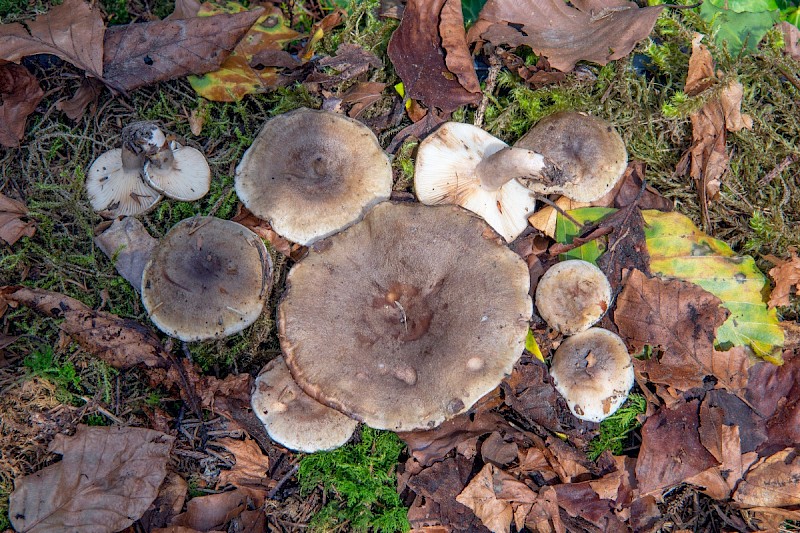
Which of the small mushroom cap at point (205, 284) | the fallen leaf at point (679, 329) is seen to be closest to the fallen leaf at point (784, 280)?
the fallen leaf at point (679, 329)

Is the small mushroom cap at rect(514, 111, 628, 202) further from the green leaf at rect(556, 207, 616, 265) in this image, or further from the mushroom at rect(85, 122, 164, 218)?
the mushroom at rect(85, 122, 164, 218)

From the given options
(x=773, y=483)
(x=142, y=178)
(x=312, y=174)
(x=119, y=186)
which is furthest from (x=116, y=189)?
(x=773, y=483)

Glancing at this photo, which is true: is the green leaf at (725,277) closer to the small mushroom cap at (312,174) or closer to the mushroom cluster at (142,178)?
the small mushroom cap at (312,174)

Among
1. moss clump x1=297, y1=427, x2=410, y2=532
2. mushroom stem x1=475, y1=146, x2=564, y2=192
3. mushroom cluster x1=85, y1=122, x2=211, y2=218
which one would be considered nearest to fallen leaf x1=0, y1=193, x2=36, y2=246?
mushroom cluster x1=85, y1=122, x2=211, y2=218

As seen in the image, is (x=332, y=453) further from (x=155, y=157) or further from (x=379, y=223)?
(x=155, y=157)

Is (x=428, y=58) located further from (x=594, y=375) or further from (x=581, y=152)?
(x=594, y=375)

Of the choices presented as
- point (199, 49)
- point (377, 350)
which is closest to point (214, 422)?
point (377, 350)
